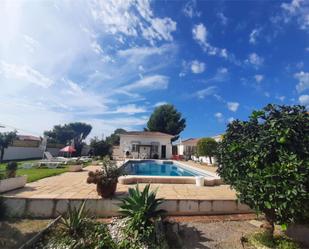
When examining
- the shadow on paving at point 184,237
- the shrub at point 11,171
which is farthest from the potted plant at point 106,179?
the shrub at point 11,171

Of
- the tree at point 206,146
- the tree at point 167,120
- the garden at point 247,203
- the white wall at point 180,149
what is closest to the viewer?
the garden at point 247,203

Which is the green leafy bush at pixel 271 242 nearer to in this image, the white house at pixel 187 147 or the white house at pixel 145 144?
the white house at pixel 145 144

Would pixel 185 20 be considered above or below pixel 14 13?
above

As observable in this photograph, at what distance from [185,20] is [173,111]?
37306 mm

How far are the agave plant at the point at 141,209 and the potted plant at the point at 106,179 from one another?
5.24ft

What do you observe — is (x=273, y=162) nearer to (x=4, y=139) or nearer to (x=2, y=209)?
(x=2, y=209)

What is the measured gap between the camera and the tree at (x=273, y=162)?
4387 mm

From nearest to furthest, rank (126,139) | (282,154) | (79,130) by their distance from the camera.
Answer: (282,154)
(126,139)
(79,130)

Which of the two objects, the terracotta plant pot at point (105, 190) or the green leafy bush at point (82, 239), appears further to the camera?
the terracotta plant pot at point (105, 190)

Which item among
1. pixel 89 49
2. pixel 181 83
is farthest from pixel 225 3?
pixel 181 83

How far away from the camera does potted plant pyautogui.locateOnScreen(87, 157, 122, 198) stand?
7.80 m

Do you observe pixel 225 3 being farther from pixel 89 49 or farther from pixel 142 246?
pixel 142 246

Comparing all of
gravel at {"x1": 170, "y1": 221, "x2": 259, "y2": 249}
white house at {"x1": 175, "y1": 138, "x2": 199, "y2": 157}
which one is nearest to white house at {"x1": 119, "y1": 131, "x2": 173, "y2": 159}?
white house at {"x1": 175, "y1": 138, "x2": 199, "y2": 157}

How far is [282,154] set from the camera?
4.77 metres
